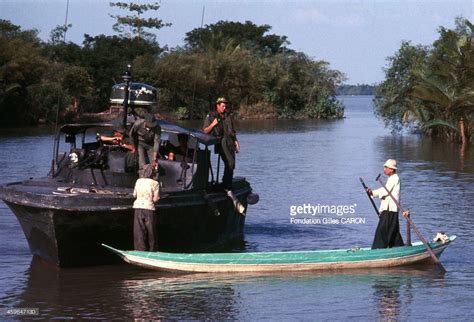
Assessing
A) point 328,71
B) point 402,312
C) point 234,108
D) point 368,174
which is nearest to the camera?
point 402,312

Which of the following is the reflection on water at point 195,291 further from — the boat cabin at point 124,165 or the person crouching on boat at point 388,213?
the boat cabin at point 124,165

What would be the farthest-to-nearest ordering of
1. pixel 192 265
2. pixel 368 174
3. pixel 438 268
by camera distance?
pixel 368 174, pixel 438 268, pixel 192 265

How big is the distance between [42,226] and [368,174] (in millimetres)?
16736

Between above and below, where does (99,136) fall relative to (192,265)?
above

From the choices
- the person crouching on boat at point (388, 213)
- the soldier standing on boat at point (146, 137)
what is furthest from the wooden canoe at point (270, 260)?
the soldier standing on boat at point (146, 137)

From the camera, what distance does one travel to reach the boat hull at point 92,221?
1336 centimetres

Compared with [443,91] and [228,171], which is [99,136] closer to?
[228,171]

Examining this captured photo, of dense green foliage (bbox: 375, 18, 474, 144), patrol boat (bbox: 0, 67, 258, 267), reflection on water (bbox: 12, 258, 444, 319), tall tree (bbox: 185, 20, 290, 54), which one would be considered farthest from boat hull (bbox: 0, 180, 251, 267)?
tall tree (bbox: 185, 20, 290, 54)

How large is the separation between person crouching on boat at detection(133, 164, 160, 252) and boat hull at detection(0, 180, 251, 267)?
0.18 m

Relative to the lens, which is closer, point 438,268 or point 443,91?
point 438,268

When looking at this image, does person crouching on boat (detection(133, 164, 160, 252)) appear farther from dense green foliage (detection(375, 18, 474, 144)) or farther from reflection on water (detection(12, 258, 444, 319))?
dense green foliage (detection(375, 18, 474, 144))

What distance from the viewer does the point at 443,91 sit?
37688 mm

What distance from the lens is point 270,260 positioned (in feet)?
45.2

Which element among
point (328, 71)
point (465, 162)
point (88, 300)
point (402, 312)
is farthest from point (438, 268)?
point (328, 71)
